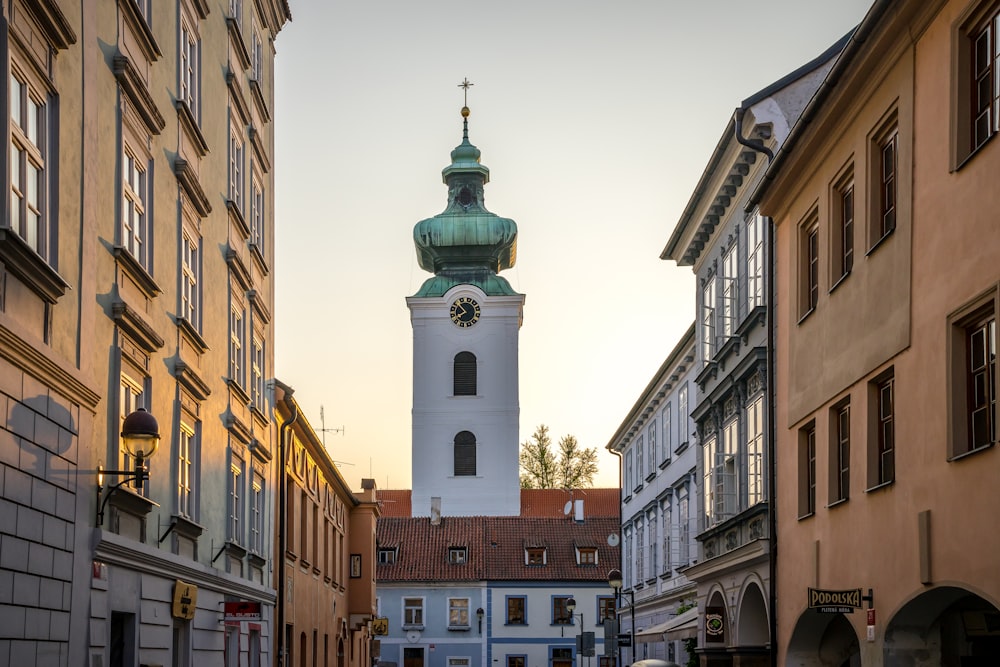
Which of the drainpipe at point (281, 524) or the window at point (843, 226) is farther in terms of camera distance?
the drainpipe at point (281, 524)

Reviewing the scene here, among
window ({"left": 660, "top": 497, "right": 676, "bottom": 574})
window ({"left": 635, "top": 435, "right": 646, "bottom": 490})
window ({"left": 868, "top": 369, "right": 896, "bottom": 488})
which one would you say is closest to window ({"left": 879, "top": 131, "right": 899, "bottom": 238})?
window ({"left": 868, "top": 369, "right": 896, "bottom": 488})

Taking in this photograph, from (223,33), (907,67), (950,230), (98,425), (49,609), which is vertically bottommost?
(49,609)

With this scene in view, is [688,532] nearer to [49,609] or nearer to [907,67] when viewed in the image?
[907,67]

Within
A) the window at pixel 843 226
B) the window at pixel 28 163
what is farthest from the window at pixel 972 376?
the window at pixel 28 163

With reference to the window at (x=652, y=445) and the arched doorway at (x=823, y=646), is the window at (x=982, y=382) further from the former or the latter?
the window at (x=652, y=445)

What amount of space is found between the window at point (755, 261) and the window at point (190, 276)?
8.30 m

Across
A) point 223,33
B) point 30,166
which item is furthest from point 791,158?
point 30,166

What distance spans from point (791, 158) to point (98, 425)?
974 cm

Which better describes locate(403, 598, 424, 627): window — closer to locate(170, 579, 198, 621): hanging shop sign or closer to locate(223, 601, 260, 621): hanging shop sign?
locate(223, 601, 260, 621): hanging shop sign

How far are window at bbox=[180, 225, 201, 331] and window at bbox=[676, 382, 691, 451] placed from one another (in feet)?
59.9

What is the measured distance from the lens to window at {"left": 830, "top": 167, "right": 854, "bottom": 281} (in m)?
18.1

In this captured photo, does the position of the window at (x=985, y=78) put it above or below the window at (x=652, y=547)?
above

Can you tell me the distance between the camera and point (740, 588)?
25.1m

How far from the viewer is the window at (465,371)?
280 ft
